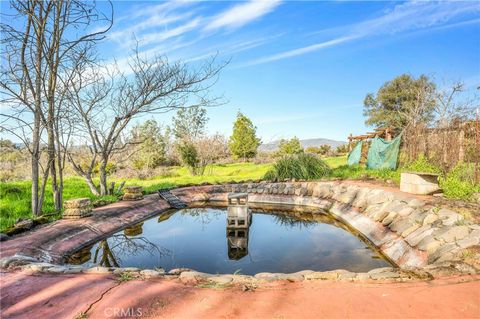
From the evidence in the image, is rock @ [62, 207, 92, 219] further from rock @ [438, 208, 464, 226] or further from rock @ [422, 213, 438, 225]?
rock @ [438, 208, 464, 226]

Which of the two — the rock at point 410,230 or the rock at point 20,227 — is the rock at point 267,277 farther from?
the rock at point 20,227

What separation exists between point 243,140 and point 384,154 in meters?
18.8

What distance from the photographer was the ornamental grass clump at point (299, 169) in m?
13.4

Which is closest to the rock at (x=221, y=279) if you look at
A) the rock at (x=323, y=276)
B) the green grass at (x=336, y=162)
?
the rock at (x=323, y=276)

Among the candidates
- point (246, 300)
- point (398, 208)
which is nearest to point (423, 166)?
point (398, 208)

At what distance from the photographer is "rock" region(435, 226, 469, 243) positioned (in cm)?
474

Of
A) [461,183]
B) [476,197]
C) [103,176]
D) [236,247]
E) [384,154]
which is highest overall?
[384,154]

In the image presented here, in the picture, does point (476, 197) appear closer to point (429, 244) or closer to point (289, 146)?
point (429, 244)

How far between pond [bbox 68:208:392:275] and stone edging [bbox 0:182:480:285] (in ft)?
1.69

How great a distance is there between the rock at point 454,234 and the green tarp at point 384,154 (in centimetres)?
778

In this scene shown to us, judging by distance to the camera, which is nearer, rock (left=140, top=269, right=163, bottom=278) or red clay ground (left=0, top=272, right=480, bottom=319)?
red clay ground (left=0, top=272, right=480, bottom=319)

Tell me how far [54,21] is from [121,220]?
5.53 meters

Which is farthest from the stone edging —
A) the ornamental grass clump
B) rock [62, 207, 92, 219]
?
rock [62, 207, 92, 219]

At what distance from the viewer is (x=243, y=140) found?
100 feet
